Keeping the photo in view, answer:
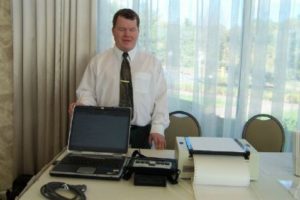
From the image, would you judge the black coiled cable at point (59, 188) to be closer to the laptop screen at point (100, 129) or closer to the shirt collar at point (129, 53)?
the laptop screen at point (100, 129)

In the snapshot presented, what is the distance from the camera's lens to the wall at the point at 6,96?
250 cm

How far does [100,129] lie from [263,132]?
1.51m

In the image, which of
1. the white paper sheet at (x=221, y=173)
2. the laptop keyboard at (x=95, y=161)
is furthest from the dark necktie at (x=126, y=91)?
the white paper sheet at (x=221, y=173)

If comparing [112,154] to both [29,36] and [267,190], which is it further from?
[29,36]

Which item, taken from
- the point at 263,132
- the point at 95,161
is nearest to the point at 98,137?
→ the point at 95,161

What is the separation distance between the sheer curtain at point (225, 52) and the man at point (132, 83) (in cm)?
55

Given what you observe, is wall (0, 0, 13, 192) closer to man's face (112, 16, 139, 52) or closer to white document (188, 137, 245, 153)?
man's face (112, 16, 139, 52)

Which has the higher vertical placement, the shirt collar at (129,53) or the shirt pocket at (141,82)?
the shirt collar at (129,53)

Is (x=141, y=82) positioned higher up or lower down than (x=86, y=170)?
higher up

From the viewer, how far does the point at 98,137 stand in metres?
1.86

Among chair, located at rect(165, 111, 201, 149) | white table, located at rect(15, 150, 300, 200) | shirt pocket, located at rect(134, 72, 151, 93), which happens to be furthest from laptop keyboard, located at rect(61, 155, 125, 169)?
chair, located at rect(165, 111, 201, 149)

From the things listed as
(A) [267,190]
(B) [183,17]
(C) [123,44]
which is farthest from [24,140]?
(A) [267,190]

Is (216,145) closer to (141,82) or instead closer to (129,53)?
(141,82)

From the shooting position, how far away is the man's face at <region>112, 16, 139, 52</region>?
2307mm
